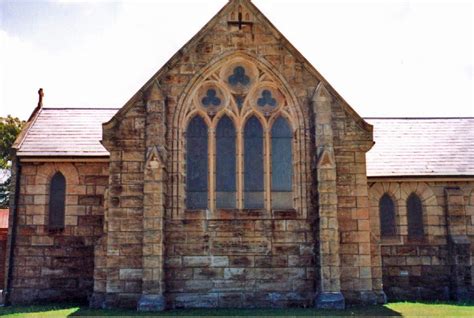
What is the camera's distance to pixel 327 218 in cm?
1552

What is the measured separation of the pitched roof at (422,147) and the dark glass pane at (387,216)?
1.04 metres

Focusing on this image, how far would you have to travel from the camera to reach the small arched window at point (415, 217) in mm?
19812

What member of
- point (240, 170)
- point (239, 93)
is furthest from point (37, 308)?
point (239, 93)

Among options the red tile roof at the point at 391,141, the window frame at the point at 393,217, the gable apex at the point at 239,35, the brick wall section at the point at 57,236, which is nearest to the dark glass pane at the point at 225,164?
the gable apex at the point at 239,35

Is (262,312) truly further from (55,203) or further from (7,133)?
(7,133)

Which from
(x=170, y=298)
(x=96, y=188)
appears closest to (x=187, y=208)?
(x=170, y=298)

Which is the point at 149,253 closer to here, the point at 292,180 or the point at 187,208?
the point at 187,208

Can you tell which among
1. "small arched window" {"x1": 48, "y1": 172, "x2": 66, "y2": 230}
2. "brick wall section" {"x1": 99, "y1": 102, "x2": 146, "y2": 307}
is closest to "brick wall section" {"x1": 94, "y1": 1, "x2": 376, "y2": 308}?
"brick wall section" {"x1": 99, "y1": 102, "x2": 146, "y2": 307}

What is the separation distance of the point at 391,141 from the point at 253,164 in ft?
26.3

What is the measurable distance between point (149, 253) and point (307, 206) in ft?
15.6

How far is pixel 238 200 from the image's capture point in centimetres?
1628

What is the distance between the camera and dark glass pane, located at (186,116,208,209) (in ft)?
53.4

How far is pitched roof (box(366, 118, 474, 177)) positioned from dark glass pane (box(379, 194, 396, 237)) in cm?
104

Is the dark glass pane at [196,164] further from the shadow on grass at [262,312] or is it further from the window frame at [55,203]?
the window frame at [55,203]
